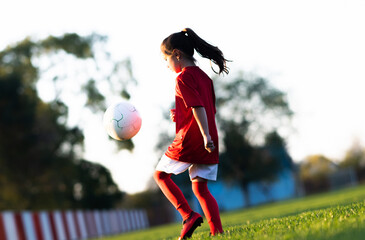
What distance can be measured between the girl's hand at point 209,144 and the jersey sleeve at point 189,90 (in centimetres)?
30

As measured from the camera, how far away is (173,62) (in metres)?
4.74

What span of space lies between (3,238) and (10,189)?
17.1 metres

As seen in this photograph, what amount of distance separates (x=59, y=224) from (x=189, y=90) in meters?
14.6

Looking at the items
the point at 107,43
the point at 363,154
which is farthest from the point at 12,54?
the point at 363,154

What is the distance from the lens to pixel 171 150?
184 inches

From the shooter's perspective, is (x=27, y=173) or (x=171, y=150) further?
(x=27, y=173)

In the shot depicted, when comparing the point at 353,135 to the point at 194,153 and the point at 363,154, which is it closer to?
the point at 363,154

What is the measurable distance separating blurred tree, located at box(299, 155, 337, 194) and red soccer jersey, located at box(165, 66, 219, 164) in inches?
2036

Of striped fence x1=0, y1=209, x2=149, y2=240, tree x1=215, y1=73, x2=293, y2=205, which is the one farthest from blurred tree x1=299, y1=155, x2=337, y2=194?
striped fence x1=0, y1=209, x2=149, y2=240

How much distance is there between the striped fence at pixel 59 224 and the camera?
514 inches

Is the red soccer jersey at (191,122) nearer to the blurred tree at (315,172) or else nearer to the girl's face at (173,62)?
→ the girl's face at (173,62)

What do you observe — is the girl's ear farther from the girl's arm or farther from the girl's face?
the girl's arm

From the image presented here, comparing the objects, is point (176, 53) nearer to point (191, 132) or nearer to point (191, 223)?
point (191, 132)

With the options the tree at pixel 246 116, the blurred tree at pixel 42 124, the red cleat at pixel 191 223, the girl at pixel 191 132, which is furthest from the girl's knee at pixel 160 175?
the tree at pixel 246 116
